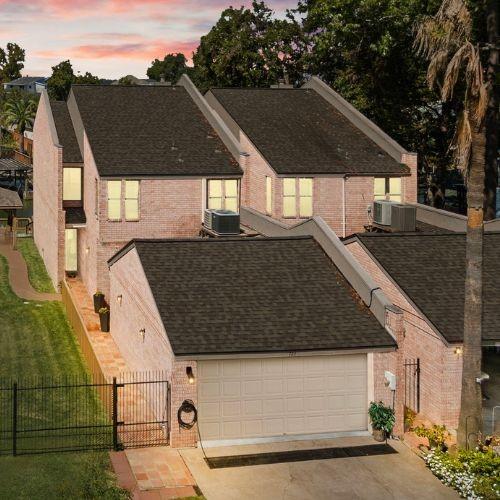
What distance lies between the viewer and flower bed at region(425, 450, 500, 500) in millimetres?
23016

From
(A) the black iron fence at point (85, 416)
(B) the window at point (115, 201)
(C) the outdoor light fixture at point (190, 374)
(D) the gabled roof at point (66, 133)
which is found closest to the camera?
(C) the outdoor light fixture at point (190, 374)

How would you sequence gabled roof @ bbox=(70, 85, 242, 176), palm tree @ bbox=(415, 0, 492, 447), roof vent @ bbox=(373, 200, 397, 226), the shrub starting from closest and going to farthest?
palm tree @ bbox=(415, 0, 492, 447) < the shrub < roof vent @ bbox=(373, 200, 397, 226) < gabled roof @ bbox=(70, 85, 242, 176)

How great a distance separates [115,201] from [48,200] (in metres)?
10.2

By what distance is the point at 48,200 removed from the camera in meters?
54.3

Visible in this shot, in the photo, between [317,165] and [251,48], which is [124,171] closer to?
[317,165]

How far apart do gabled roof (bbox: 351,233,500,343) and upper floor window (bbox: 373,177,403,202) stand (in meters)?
13.0

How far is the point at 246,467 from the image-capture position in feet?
81.8

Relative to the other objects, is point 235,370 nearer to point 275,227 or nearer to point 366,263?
point 366,263

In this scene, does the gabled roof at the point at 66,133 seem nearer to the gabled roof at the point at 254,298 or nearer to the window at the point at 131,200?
the window at the point at 131,200

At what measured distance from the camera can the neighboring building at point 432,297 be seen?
28.4 m

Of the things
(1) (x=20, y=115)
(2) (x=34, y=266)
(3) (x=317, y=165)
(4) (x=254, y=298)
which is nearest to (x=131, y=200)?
(3) (x=317, y=165)

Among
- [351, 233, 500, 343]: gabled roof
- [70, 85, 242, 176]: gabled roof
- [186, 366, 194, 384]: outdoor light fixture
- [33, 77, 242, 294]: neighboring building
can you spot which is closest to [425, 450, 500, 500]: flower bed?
[351, 233, 500, 343]: gabled roof

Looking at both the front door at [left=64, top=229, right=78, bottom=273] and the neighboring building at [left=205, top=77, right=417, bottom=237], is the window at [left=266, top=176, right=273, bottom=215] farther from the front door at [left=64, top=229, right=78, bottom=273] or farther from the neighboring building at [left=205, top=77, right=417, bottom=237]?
the front door at [left=64, top=229, right=78, bottom=273]

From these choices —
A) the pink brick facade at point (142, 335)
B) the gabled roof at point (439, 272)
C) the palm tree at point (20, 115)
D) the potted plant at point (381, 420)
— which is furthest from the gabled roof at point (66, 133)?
the palm tree at point (20, 115)
